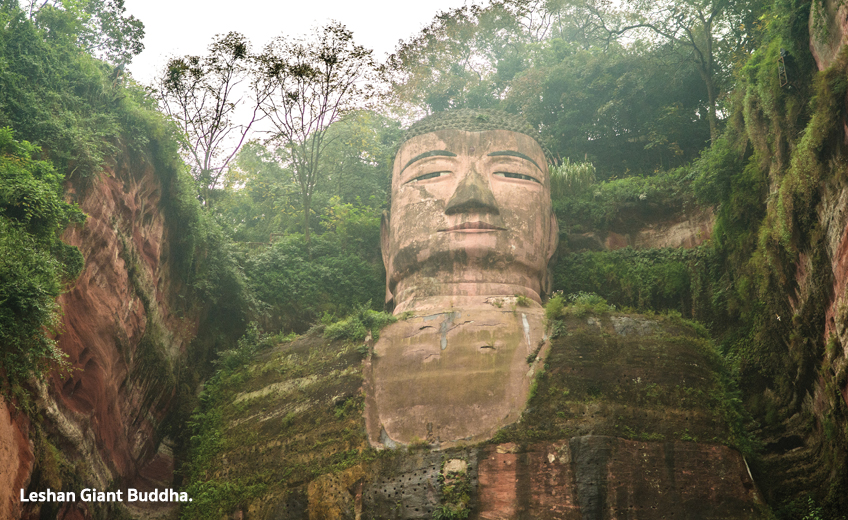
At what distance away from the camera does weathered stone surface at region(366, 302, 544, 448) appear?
9.85m

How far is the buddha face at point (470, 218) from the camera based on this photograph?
12.5 m

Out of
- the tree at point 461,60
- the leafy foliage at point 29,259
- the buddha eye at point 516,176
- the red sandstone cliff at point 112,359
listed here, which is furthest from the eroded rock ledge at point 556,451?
the tree at point 461,60

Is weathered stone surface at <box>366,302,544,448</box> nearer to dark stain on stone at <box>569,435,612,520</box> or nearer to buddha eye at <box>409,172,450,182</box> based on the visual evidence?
dark stain on stone at <box>569,435,612,520</box>

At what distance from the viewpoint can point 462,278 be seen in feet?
40.7

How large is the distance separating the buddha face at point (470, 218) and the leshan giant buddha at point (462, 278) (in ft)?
0.06

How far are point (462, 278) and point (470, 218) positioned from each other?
102 cm

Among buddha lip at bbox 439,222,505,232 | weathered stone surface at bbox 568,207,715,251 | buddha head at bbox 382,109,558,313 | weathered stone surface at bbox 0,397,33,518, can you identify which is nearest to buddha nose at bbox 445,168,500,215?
buddha head at bbox 382,109,558,313

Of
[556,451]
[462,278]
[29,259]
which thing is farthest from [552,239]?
[29,259]

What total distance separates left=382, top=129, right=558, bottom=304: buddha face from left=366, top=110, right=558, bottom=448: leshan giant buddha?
0.06 feet

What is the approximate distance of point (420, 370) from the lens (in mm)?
10750

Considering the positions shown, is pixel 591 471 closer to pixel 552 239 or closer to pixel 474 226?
pixel 474 226

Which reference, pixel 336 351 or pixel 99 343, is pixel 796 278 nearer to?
pixel 336 351

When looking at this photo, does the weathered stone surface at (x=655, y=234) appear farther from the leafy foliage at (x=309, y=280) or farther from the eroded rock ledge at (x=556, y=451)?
the leafy foliage at (x=309, y=280)

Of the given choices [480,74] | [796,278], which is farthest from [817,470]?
[480,74]
